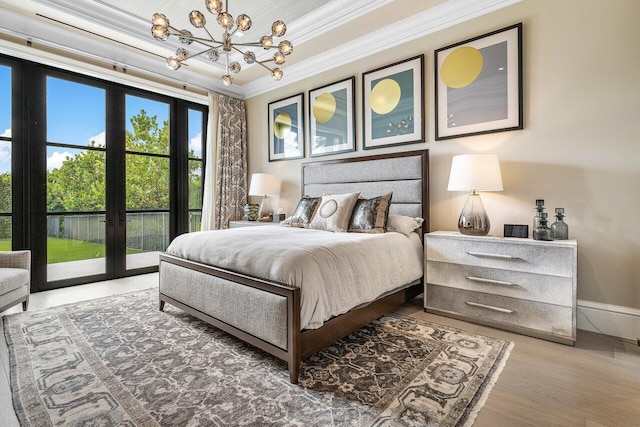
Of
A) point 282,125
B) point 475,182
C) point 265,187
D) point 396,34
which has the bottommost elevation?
point 475,182

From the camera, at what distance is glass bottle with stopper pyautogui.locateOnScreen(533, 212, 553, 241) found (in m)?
2.37

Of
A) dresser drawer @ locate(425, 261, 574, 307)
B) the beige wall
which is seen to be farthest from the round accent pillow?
the beige wall

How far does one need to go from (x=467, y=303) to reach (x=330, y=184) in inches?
82.8

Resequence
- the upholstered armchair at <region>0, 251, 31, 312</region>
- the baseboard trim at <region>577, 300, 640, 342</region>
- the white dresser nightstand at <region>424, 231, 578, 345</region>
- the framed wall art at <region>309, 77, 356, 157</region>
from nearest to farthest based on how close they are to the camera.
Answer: the white dresser nightstand at <region>424, 231, 578, 345</region>, the baseboard trim at <region>577, 300, 640, 342</region>, the upholstered armchair at <region>0, 251, 31, 312</region>, the framed wall art at <region>309, 77, 356, 157</region>

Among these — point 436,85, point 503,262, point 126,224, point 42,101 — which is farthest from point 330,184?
point 42,101

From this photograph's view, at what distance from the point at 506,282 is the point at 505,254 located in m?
0.21

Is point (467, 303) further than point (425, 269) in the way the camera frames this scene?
No

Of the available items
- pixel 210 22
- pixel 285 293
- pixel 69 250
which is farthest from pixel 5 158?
pixel 285 293

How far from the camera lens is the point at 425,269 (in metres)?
2.84

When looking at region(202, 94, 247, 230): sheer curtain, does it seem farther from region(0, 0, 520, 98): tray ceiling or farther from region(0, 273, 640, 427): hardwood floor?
region(0, 273, 640, 427): hardwood floor

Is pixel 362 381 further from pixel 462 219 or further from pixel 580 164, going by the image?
pixel 580 164

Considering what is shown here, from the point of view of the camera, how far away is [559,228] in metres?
2.42

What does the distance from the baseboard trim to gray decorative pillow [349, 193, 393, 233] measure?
5.51ft

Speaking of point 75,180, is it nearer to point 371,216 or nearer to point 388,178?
point 371,216
